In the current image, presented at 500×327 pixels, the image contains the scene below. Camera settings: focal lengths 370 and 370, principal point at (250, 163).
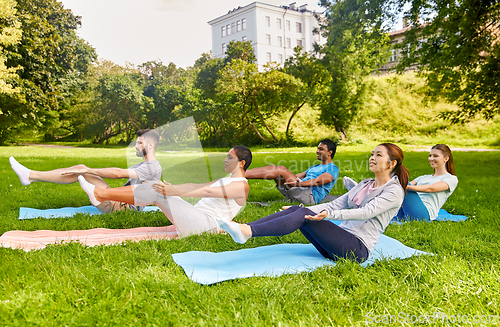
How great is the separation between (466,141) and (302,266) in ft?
69.2

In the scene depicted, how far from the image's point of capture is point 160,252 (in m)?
3.43

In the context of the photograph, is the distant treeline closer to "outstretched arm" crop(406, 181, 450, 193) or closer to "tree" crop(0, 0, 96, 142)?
"tree" crop(0, 0, 96, 142)

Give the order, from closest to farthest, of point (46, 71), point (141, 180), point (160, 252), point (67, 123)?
point (160, 252)
point (141, 180)
point (46, 71)
point (67, 123)

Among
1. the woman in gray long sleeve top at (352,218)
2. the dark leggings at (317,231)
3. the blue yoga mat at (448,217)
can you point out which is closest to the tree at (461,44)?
the blue yoga mat at (448,217)

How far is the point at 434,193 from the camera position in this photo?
4863 millimetres

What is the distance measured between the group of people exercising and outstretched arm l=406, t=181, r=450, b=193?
13 millimetres

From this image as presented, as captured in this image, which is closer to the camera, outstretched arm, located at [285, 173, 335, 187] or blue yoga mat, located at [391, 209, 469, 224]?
blue yoga mat, located at [391, 209, 469, 224]

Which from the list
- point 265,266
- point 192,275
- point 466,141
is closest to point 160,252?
point 192,275

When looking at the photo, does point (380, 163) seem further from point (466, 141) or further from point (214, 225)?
point (466, 141)

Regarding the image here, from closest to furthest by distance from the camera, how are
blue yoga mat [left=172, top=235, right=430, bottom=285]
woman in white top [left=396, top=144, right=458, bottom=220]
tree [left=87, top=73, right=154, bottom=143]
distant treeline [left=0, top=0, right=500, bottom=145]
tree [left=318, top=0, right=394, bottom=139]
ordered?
blue yoga mat [left=172, top=235, right=430, bottom=285] < woman in white top [left=396, top=144, right=458, bottom=220] < distant treeline [left=0, top=0, right=500, bottom=145] < tree [left=318, top=0, right=394, bottom=139] < tree [left=87, top=73, right=154, bottom=143]

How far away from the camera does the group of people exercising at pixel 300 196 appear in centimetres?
285

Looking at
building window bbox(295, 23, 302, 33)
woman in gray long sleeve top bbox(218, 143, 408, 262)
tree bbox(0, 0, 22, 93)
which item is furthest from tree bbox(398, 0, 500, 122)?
building window bbox(295, 23, 302, 33)

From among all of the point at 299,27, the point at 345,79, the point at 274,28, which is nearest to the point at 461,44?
the point at 345,79

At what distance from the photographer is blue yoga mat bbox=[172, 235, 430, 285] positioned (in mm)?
2934
